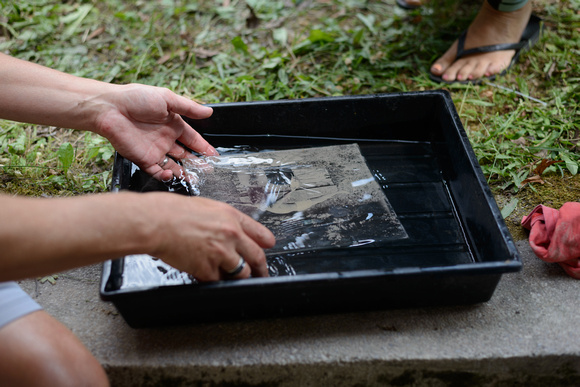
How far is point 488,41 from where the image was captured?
2166 millimetres

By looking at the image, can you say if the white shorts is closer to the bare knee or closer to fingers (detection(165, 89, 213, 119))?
the bare knee

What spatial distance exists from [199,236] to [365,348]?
499 millimetres

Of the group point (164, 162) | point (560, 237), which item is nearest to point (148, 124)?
point (164, 162)

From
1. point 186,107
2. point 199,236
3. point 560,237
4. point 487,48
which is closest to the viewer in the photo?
point 199,236

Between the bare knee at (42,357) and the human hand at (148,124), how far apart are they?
0.61 m

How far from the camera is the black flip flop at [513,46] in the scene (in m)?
2.15

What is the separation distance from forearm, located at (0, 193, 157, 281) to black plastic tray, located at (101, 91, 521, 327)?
173 millimetres

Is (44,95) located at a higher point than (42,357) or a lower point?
higher

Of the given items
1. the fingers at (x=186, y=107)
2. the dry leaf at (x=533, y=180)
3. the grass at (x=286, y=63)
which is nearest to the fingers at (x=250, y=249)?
the fingers at (x=186, y=107)

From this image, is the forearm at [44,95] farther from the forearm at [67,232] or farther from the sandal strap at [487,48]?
the sandal strap at [487,48]

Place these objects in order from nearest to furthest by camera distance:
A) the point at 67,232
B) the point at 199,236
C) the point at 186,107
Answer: the point at 67,232, the point at 199,236, the point at 186,107

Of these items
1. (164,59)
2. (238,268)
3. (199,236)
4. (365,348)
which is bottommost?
(365,348)

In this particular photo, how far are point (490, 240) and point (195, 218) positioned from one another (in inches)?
31.0

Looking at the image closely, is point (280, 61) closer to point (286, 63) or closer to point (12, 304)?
point (286, 63)
